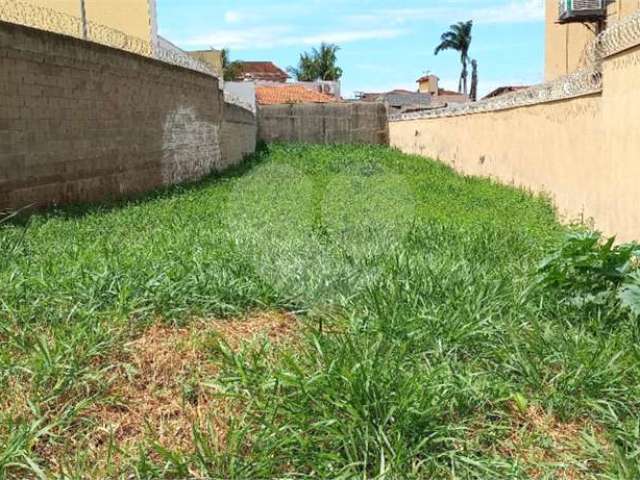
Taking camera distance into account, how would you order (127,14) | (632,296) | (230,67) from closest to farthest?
(632,296) < (127,14) < (230,67)

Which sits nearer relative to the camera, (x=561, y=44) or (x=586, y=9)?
(x=586, y=9)

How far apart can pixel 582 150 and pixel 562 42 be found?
1295 cm

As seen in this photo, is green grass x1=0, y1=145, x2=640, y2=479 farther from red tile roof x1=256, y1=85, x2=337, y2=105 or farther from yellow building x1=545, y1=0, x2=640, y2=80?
red tile roof x1=256, y1=85, x2=337, y2=105

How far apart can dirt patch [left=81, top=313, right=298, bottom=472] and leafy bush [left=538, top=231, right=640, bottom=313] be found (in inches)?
54.2

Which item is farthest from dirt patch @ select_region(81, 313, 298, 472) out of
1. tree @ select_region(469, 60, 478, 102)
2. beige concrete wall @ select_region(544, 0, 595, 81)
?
tree @ select_region(469, 60, 478, 102)

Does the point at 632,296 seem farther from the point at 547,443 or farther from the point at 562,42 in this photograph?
the point at 562,42

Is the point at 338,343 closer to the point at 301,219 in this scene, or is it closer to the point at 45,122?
the point at 301,219

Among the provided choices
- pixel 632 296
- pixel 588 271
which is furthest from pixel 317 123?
→ pixel 632 296

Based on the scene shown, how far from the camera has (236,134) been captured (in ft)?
53.0

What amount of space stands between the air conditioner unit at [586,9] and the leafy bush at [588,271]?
1362 centimetres

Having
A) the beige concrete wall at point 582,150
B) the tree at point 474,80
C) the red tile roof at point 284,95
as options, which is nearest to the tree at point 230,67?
the red tile roof at point 284,95

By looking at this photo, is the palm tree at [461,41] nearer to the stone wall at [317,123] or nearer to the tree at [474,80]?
the tree at [474,80]

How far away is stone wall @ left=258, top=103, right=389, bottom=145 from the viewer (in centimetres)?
2098

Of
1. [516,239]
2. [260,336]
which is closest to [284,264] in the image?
[260,336]
